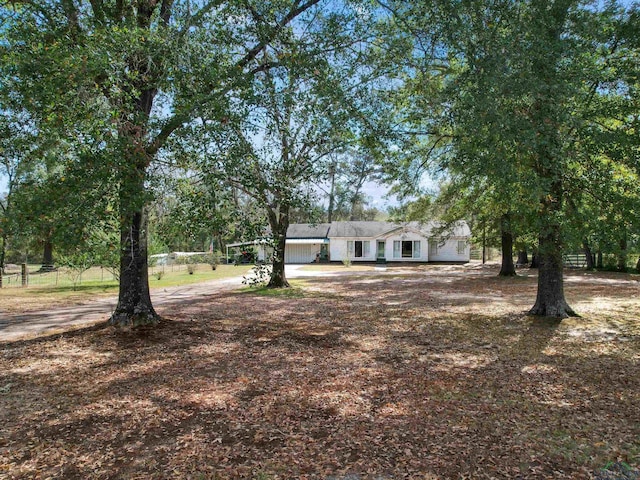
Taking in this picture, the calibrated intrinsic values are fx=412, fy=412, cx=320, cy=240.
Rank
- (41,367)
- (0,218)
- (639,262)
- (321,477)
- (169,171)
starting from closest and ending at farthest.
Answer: (321,477) → (0,218) → (41,367) → (169,171) → (639,262)

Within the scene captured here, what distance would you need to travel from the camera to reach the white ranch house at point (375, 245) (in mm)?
36469

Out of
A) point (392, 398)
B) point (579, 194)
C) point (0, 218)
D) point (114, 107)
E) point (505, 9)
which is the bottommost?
point (392, 398)

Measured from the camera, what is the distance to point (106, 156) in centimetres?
471

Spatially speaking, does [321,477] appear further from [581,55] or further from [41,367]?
[581,55]

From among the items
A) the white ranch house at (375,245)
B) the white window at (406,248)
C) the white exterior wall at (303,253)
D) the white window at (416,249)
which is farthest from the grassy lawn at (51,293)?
the white window at (416,249)

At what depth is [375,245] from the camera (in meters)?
37.2

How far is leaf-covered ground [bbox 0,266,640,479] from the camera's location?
3408 mm

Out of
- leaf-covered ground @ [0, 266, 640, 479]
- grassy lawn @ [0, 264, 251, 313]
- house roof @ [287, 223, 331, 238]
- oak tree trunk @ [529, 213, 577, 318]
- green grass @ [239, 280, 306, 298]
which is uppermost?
house roof @ [287, 223, 331, 238]

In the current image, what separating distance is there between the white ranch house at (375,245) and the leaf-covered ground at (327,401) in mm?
27679

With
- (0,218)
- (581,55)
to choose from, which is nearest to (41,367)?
(0,218)

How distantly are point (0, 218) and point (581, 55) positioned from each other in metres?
7.85

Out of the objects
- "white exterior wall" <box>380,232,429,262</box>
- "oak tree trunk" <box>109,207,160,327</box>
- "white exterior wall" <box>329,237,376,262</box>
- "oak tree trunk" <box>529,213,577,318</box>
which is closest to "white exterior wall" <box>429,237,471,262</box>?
"white exterior wall" <box>380,232,429,262</box>

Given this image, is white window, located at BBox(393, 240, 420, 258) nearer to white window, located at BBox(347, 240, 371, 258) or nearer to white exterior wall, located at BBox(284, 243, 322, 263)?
white window, located at BBox(347, 240, 371, 258)

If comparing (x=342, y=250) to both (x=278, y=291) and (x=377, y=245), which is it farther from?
(x=278, y=291)
